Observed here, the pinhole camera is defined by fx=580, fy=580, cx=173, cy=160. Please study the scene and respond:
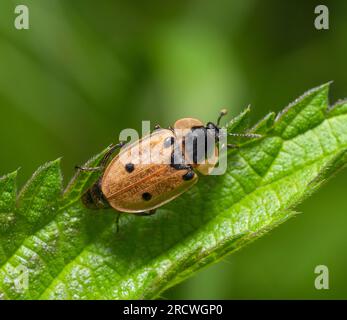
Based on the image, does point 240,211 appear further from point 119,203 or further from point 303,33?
point 303,33

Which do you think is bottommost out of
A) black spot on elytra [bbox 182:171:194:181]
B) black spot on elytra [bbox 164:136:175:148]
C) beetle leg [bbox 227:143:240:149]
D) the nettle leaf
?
the nettle leaf

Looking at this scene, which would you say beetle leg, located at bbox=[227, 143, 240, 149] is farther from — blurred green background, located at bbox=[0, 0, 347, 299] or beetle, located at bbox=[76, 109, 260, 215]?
blurred green background, located at bbox=[0, 0, 347, 299]

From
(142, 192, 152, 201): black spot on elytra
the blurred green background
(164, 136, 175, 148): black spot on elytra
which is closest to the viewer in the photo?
(142, 192, 152, 201): black spot on elytra

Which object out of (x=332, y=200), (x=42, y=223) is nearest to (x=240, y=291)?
(x=332, y=200)

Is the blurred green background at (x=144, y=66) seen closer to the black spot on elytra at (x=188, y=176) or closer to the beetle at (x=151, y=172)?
the beetle at (x=151, y=172)

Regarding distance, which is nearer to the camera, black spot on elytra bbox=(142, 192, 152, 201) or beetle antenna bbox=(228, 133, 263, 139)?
beetle antenna bbox=(228, 133, 263, 139)

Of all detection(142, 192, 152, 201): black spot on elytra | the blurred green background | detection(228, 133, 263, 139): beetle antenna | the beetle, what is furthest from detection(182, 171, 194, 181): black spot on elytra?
the blurred green background

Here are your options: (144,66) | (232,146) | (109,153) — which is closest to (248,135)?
(232,146)

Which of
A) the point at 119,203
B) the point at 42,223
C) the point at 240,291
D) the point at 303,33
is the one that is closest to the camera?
the point at 42,223
